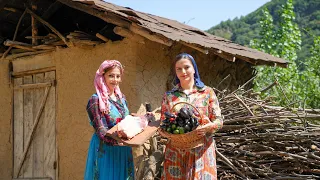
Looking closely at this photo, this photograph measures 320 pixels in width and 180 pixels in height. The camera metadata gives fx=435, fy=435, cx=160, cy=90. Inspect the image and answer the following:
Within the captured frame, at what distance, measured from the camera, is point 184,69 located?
11.8 feet

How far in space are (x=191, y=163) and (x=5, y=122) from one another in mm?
4765

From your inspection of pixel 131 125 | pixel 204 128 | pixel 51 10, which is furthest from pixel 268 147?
pixel 51 10

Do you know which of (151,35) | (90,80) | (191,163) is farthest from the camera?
(90,80)

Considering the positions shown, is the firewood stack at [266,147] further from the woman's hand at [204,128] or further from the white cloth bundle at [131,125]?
the woman's hand at [204,128]

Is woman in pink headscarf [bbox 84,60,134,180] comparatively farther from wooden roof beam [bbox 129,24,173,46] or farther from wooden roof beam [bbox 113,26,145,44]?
wooden roof beam [bbox 113,26,145,44]

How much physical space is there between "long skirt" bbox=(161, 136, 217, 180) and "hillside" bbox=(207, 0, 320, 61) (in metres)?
Answer: 19.2

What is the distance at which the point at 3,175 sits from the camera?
7.32 metres

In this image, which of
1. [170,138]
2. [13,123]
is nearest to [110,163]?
[170,138]

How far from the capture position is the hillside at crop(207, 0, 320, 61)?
26375mm

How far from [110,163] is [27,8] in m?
3.68

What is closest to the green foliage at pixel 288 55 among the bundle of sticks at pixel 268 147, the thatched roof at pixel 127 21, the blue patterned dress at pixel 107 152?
the thatched roof at pixel 127 21

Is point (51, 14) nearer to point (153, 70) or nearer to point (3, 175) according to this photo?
point (153, 70)

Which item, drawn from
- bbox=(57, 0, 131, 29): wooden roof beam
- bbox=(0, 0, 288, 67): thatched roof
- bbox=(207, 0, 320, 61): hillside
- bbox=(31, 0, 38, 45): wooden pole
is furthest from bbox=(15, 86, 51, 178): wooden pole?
bbox=(207, 0, 320, 61): hillside

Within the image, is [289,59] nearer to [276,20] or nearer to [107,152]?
[107,152]
